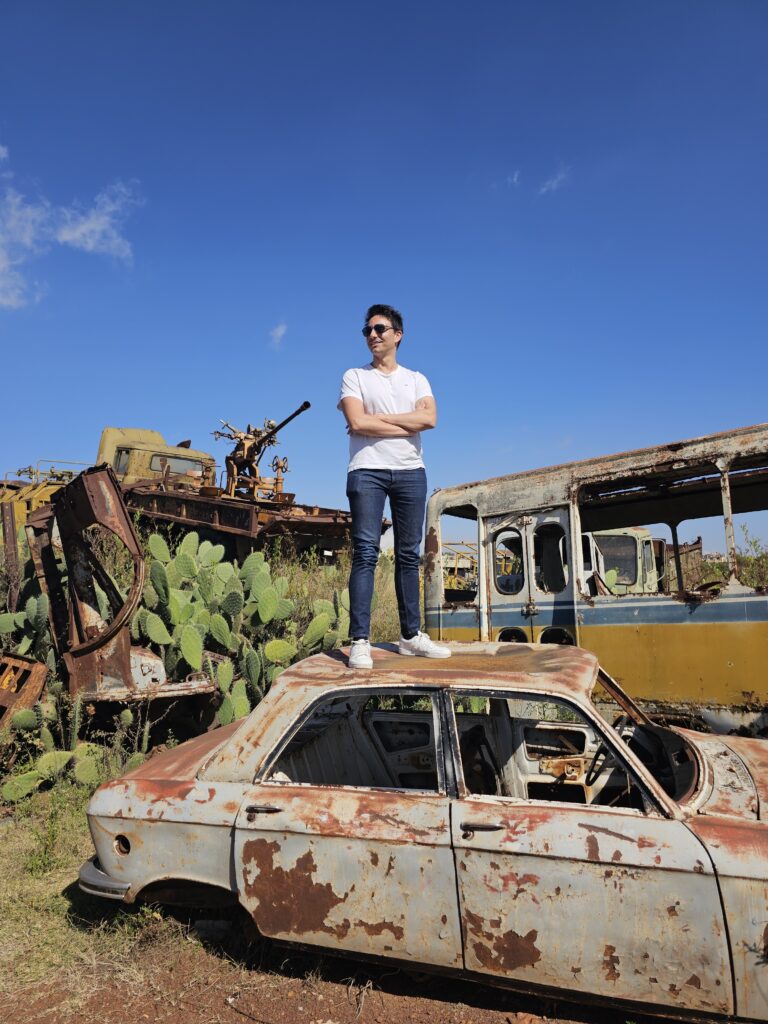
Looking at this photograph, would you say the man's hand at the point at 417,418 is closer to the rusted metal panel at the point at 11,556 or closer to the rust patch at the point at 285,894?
the rust patch at the point at 285,894

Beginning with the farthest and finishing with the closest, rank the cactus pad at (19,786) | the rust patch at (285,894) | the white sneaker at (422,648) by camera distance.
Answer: the cactus pad at (19,786) < the white sneaker at (422,648) < the rust patch at (285,894)

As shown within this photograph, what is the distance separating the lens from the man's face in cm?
375

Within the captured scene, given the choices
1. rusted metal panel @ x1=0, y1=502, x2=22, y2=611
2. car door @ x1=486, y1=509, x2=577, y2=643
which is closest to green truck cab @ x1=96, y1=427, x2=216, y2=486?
rusted metal panel @ x1=0, y1=502, x2=22, y2=611

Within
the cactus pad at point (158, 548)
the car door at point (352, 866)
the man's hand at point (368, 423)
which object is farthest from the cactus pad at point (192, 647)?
the car door at point (352, 866)

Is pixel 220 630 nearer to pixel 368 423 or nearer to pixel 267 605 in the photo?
pixel 267 605

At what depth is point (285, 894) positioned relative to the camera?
8.33ft

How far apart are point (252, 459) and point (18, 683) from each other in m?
9.62

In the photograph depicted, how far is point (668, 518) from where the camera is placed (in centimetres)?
761

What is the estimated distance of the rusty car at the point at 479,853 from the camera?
7.11 feet

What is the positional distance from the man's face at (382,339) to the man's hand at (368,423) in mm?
348

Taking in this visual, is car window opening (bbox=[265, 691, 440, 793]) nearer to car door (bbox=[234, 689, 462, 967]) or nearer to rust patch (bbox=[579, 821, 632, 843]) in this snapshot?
car door (bbox=[234, 689, 462, 967])

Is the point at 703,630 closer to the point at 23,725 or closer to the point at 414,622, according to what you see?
the point at 414,622

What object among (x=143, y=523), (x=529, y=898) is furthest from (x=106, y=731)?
(x=143, y=523)

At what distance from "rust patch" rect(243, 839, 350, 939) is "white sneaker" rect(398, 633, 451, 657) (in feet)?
3.90
